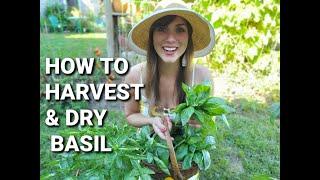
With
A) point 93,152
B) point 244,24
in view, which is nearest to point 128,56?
point 93,152

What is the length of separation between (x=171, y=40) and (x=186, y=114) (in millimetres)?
228

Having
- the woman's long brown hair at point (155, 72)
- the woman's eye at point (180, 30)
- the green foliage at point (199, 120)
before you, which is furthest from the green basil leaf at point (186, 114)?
the woman's eye at point (180, 30)

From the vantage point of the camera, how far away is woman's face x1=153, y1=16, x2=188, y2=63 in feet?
5.21

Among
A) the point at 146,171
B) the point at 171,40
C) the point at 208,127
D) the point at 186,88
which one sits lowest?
the point at 146,171

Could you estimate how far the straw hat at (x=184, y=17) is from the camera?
5.17 ft

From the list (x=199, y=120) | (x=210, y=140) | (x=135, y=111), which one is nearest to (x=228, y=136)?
(x=210, y=140)

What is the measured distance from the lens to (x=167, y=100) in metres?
1.64

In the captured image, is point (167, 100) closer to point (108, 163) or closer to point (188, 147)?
point (188, 147)

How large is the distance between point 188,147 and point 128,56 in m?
0.32

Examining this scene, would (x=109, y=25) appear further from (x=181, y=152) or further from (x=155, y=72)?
(x=181, y=152)

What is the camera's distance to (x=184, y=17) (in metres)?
1.58

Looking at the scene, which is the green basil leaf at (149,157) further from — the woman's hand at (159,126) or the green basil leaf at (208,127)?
the green basil leaf at (208,127)

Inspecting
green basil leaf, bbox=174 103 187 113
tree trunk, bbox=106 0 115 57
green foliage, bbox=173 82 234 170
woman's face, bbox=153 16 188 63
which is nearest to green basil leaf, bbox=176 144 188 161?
green foliage, bbox=173 82 234 170

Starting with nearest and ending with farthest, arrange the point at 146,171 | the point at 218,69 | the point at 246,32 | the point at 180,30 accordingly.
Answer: the point at 146,171
the point at 180,30
the point at 218,69
the point at 246,32
